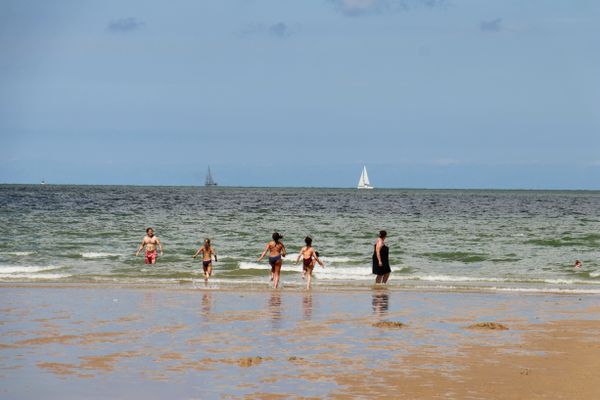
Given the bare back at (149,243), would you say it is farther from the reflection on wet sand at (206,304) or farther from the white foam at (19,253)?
the white foam at (19,253)

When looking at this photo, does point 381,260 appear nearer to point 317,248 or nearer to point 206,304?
point 206,304

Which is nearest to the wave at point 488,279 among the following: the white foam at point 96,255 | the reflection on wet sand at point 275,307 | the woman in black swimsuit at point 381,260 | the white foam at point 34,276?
the woman in black swimsuit at point 381,260

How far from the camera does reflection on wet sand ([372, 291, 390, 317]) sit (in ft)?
66.1

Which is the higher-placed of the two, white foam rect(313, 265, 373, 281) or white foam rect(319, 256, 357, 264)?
white foam rect(319, 256, 357, 264)

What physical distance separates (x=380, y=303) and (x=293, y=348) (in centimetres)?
772

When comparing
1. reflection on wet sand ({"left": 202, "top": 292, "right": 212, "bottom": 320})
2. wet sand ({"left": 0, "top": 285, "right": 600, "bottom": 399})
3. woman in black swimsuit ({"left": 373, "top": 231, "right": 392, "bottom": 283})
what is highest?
woman in black swimsuit ({"left": 373, "top": 231, "right": 392, "bottom": 283})

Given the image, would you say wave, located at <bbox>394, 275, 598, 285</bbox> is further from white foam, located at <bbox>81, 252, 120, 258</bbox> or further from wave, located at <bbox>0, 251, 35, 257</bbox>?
wave, located at <bbox>0, 251, 35, 257</bbox>

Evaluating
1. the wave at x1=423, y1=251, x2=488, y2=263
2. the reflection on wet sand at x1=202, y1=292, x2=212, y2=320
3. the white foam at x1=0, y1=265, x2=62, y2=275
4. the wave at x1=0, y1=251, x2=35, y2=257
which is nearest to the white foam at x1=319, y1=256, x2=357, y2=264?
the wave at x1=423, y1=251, x2=488, y2=263

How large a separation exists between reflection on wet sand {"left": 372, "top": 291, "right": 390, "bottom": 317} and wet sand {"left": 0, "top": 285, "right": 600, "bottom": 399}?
0.05m

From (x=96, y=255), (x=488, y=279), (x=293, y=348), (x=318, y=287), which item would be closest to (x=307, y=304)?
(x=318, y=287)

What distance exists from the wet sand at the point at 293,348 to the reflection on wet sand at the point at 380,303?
0.05 metres

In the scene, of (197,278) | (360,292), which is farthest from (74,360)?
(197,278)

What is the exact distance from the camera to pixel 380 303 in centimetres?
2220

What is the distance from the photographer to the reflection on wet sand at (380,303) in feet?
66.1
